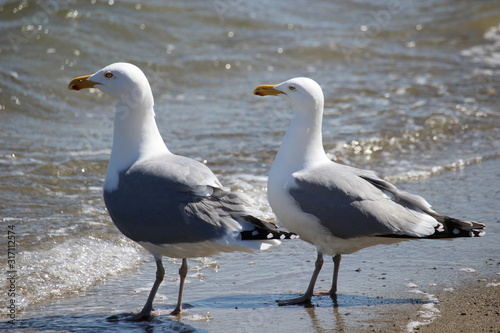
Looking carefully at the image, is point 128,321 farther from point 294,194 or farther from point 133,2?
point 133,2

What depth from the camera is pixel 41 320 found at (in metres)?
4.69

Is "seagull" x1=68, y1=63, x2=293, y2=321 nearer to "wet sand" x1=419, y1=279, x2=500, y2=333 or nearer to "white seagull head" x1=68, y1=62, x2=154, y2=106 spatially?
"white seagull head" x1=68, y1=62, x2=154, y2=106

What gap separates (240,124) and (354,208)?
518 cm

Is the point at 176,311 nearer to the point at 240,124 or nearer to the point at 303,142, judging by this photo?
the point at 303,142

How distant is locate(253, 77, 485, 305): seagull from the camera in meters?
4.94

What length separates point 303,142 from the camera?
535 cm

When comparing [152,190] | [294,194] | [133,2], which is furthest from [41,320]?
[133,2]

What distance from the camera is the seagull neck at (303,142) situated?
17.4ft

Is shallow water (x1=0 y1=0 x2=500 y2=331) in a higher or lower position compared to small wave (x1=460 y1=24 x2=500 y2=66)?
lower

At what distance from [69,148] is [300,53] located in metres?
6.68

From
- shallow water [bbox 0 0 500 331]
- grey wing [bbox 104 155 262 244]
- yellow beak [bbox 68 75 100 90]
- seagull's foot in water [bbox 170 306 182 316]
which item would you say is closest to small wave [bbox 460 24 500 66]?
shallow water [bbox 0 0 500 331]

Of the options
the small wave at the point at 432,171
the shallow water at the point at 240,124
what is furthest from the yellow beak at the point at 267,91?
the small wave at the point at 432,171

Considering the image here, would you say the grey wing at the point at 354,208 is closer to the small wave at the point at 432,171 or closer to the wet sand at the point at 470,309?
the wet sand at the point at 470,309

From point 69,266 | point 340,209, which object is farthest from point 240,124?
point 340,209
